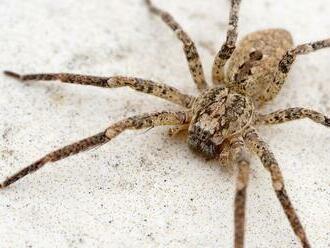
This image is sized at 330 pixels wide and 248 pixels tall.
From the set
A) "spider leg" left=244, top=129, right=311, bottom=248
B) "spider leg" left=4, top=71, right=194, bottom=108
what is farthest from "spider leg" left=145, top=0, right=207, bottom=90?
"spider leg" left=244, top=129, right=311, bottom=248

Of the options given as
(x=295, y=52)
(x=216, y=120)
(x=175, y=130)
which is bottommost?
(x=175, y=130)

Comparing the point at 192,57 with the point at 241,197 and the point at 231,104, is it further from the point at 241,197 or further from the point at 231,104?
the point at 241,197

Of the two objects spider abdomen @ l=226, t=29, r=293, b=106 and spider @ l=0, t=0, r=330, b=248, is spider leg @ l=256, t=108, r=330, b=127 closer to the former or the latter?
spider @ l=0, t=0, r=330, b=248

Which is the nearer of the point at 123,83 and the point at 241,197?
the point at 241,197

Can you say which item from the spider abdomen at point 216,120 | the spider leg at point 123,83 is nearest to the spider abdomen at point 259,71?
the spider abdomen at point 216,120

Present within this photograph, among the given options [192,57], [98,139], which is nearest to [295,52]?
[192,57]

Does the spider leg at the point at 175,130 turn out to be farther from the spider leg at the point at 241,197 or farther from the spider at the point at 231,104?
the spider leg at the point at 241,197

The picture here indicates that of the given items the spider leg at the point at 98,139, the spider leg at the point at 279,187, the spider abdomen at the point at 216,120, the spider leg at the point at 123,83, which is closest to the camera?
the spider leg at the point at 279,187

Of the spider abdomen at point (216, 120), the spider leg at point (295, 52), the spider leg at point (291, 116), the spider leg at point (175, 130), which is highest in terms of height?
the spider leg at point (295, 52)
